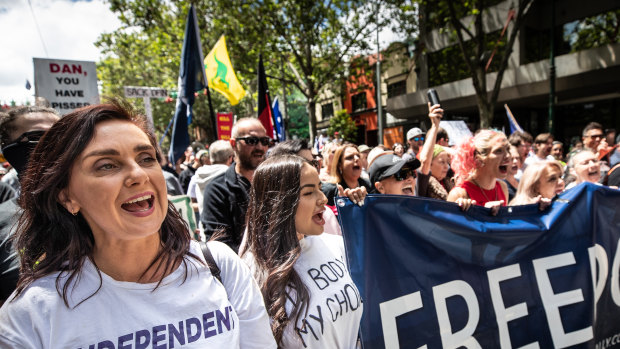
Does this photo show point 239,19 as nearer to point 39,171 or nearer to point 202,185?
point 202,185

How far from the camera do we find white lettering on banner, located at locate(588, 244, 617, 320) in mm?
2395

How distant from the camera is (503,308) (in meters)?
2.11

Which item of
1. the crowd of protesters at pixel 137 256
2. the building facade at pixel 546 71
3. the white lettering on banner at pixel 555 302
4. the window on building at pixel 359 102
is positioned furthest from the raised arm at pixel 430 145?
the window on building at pixel 359 102

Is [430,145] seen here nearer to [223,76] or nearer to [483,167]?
[483,167]

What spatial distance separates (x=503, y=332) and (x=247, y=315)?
1.67 meters

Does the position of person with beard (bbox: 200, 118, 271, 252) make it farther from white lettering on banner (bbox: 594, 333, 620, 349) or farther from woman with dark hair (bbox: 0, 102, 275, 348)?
white lettering on banner (bbox: 594, 333, 620, 349)

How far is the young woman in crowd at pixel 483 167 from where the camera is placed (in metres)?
2.88

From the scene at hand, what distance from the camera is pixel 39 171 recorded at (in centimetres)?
112

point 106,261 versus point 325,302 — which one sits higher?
point 106,261

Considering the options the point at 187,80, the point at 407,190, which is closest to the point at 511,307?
the point at 407,190

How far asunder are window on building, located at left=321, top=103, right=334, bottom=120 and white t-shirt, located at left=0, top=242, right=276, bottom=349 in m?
29.6

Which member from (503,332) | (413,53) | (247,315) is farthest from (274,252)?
(413,53)

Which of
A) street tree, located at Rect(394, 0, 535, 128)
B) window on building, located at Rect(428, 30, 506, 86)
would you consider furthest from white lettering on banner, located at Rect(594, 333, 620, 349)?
window on building, located at Rect(428, 30, 506, 86)

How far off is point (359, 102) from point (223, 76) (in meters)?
22.8
